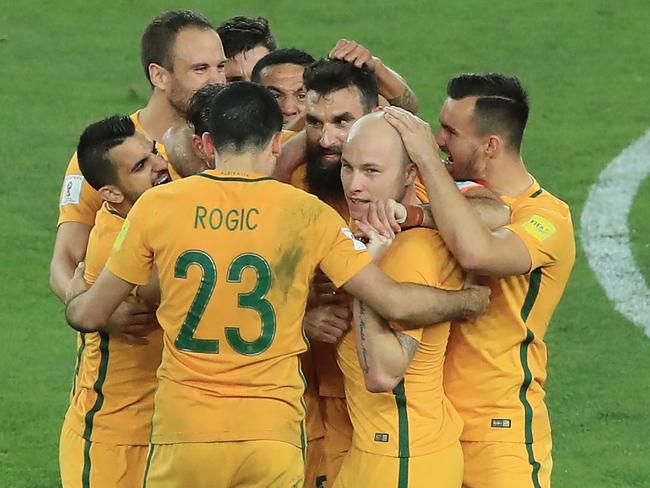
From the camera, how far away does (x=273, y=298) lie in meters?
4.84

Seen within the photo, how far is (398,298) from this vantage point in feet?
15.8

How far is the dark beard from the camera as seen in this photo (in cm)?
555

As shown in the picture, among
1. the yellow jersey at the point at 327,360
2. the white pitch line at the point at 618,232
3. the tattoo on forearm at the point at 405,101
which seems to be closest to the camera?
the yellow jersey at the point at 327,360

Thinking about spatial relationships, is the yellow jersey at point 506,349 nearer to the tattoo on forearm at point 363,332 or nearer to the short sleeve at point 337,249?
the tattoo on forearm at point 363,332

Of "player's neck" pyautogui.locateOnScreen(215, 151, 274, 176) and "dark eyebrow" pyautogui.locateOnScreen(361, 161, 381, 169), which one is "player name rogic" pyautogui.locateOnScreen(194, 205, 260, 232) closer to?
"player's neck" pyautogui.locateOnScreen(215, 151, 274, 176)

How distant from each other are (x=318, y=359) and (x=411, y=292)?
0.92 meters

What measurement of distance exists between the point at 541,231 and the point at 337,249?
858mm

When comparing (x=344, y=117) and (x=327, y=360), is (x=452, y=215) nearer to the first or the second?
(x=344, y=117)

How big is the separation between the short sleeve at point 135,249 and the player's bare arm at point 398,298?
690mm

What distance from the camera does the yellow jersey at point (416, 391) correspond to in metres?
4.98

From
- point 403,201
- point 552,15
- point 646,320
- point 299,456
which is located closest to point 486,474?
point 299,456

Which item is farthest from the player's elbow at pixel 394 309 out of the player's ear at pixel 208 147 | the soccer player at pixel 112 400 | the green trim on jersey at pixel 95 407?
the green trim on jersey at pixel 95 407

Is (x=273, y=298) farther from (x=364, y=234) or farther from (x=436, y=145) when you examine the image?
(x=436, y=145)

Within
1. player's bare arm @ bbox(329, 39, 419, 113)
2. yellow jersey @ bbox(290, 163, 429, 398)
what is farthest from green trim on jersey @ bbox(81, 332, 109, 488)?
player's bare arm @ bbox(329, 39, 419, 113)
